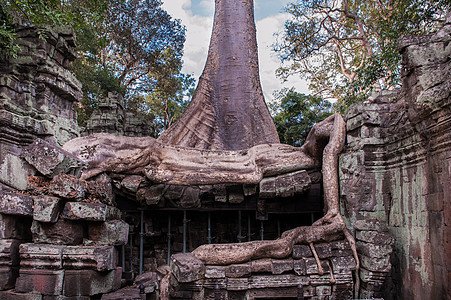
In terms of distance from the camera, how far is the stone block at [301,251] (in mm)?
3258

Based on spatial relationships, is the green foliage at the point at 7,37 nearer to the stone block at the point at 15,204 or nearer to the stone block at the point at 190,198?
the stone block at the point at 15,204

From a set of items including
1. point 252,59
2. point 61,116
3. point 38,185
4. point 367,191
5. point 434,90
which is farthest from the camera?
point 252,59

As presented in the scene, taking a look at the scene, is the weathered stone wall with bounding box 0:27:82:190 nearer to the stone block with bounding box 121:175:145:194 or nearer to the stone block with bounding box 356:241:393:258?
the stone block with bounding box 121:175:145:194

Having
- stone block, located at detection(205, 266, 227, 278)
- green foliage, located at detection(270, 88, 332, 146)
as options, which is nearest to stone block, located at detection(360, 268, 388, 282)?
stone block, located at detection(205, 266, 227, 278)

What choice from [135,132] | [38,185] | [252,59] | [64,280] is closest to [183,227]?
[64,280]

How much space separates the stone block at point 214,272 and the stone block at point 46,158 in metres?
1.73

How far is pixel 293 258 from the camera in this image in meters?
3.28

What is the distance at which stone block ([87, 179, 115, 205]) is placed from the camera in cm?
337

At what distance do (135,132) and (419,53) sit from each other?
38.5 ft

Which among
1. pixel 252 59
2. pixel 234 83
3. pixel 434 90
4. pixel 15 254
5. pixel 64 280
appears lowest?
pixel 64 280

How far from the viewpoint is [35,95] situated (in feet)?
17.1

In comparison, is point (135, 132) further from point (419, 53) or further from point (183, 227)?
point (419, 53)

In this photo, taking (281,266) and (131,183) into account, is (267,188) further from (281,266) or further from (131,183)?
(131,183)

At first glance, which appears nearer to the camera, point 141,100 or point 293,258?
point 293,258
